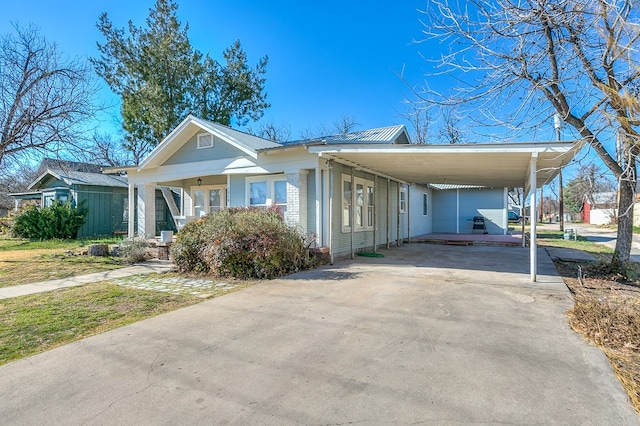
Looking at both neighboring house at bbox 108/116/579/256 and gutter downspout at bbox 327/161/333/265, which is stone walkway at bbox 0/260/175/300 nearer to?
neighboring house at bbox 108/116/579/256

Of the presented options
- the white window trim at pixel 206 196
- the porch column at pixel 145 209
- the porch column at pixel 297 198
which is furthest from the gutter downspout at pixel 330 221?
the porch column at pixel 145 209

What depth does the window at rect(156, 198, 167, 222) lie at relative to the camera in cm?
1953

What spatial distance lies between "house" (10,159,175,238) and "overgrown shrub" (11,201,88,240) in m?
0.69

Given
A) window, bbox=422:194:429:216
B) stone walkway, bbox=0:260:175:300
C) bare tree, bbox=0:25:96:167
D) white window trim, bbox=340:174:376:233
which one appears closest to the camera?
stone walkway, bbox=0:260:175:300

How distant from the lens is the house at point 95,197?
17891mm

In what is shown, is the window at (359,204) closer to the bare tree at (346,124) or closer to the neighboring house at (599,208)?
the bare tree at (346,124)

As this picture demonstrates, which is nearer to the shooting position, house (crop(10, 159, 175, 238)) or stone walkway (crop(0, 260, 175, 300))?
stone walkway (crop(0, 260, 175, 300))

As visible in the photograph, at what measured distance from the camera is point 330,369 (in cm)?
318

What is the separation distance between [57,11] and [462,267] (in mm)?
13980

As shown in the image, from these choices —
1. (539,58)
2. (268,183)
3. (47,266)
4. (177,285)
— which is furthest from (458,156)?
A: (47,266)

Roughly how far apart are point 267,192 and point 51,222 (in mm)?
12534

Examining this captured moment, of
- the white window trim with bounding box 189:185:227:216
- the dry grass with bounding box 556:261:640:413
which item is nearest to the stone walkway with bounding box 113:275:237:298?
the dry grass with bounding box 556:261:640:413

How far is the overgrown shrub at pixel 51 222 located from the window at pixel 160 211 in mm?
3528

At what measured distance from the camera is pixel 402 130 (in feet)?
45.8
